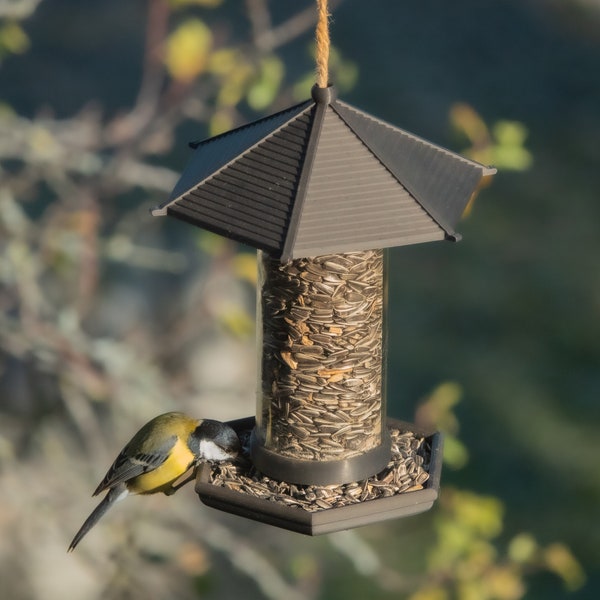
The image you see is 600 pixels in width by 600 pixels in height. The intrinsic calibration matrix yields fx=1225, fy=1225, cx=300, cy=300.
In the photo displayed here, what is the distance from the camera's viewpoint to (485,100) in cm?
856

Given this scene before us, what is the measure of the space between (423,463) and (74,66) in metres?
5.11

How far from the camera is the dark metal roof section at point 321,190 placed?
2.53 meters

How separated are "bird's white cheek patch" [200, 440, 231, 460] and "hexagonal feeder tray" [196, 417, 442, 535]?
0.05m

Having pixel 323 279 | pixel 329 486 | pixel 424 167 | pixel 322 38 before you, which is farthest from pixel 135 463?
pixel 322 38

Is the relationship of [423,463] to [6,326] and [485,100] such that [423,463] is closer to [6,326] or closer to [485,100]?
[6,326]

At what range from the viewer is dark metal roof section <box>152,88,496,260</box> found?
2529 mm

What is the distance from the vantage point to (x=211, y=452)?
10.5 ft

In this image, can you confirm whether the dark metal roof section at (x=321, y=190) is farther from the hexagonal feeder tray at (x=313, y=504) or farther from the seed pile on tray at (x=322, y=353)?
the hexagonal feeder tray at (x=313, y=504)

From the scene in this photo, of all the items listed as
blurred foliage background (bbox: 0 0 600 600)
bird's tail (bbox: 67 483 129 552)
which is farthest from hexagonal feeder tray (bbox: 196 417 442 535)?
blurred foliage background (bbox: 0 0 600 600)

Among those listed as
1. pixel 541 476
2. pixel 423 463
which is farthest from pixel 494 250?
pixel 423 463

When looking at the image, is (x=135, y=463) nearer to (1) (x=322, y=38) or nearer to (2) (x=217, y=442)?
(2) (x=217, y=442)

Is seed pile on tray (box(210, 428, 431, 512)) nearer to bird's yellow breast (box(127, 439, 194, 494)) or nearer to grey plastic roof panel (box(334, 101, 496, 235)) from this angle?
bird's yellow breast (box(127, 439, 194, 494))

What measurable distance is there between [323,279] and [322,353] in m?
0.19

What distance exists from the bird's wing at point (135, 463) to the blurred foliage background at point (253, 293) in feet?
3.13
